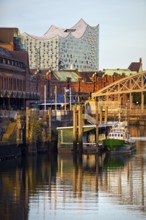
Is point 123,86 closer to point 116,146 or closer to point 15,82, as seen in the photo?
point 15,82

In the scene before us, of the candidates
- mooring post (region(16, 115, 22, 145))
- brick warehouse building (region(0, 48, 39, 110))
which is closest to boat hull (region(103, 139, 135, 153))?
mooring post (region(16, 115, 22, 145))

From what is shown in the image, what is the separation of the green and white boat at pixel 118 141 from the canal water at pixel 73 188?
11.6 ft

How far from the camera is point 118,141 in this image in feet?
238

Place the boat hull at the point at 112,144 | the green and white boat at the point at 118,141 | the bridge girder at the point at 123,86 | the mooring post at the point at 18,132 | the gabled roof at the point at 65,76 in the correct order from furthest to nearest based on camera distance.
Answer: the gabled roof at the point at 65,76 → the bridge girder at the point at 123,86 → the green and white boat at the point at 118,141 → the boat hull at the point at 112,144 → the mooring post at the point at 18,132

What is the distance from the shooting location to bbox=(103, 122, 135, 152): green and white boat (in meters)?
72.0

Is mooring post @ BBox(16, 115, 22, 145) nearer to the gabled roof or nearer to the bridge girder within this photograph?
the bridge girder

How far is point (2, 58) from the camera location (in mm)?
93750

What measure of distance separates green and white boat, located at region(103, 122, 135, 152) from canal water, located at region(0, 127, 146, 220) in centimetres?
354

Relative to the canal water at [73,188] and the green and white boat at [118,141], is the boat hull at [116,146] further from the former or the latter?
the canal water at [73,188]

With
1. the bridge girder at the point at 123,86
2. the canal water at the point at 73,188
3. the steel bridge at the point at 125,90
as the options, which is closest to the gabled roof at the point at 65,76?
the steel bridge at the point at 125,90

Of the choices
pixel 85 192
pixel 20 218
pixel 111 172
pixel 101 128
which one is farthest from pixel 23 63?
pixel 20 218

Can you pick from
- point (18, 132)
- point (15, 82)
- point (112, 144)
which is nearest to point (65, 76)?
point (15, 82)

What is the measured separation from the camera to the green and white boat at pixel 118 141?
7200cm

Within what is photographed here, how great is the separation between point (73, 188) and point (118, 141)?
82.2 ft
